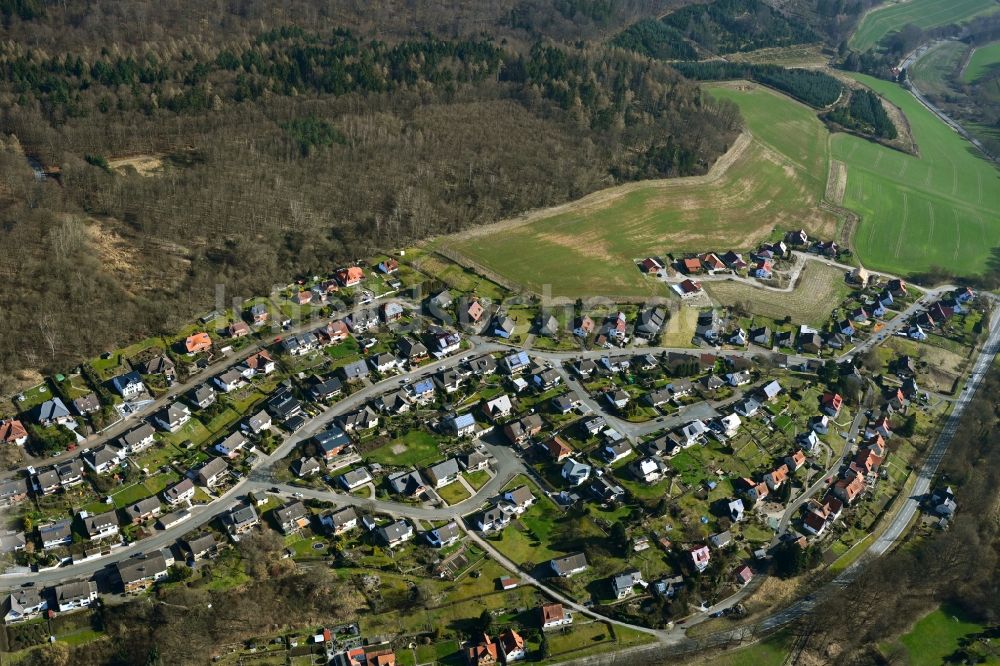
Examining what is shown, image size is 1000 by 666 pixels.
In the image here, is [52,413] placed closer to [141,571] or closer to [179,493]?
[179,493]

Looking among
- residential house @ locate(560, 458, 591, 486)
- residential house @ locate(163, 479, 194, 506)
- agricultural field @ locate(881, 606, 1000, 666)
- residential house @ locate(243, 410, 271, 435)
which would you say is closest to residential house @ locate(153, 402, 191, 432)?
residential house @ locate(243, 410, 271, 435)

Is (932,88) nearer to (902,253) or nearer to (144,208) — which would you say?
(902,253)

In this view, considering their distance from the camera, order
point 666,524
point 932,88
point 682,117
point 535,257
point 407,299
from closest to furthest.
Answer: point 666,524
point 407,299
point 535,257
point 682,117
point 932,88

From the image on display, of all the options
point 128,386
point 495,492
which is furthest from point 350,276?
point 495,492

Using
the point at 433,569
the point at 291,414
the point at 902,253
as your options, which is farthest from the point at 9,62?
the point at 902,253

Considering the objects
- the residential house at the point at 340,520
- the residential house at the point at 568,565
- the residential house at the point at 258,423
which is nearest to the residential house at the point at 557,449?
the residential house at the point at 568,565

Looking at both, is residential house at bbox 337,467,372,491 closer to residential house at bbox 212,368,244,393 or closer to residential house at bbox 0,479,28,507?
residential house at bbox 212,368,244,393

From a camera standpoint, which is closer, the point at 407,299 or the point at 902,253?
the point at 407,299
